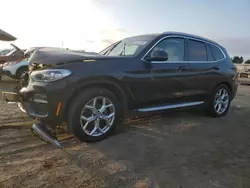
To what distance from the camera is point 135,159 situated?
3.93 meters

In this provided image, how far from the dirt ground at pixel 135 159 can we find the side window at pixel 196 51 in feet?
4.84

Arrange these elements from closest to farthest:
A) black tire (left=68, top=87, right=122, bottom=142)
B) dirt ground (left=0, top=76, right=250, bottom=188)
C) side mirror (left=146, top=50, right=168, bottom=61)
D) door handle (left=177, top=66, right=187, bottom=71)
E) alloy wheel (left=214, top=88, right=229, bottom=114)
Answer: dirt ground (left=0, top=76, right=250, bottom=188) → black tire (left=68, top=87, right=122, bottom=142) → side mirror (left=146, top=50, right=168, bottom=61) → door handle (left=177, top=66, right=187, bottom=71) → alloy wheel (left=214, top=88, right=229, bottom=114)

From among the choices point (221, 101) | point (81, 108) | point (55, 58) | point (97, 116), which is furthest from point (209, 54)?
point (55, 58)

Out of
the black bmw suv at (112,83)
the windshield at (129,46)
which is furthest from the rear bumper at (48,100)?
the windshield at (129,46)

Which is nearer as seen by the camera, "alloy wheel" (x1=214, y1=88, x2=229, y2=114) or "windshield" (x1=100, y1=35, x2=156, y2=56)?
"windshield" (x1=100, y1=35, x2=156, y2=56)

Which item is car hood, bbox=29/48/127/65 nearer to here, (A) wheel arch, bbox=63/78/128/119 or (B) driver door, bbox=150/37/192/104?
(A) wheel arch, bbox=63/78/128/119

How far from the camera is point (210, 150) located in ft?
14.6

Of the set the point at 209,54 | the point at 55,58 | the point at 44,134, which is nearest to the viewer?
the point at 44,134

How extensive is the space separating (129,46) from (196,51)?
1.57 m

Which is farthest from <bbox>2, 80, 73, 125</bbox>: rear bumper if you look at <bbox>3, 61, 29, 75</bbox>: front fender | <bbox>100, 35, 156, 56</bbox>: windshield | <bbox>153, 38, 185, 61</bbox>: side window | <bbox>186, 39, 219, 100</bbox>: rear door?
<bbox>3, 61, 29, 75</bbox>: front fender

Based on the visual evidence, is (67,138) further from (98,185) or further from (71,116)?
(98,185)

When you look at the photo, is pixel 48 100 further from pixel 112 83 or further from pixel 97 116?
pixel 112 83

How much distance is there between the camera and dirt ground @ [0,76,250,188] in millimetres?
3264

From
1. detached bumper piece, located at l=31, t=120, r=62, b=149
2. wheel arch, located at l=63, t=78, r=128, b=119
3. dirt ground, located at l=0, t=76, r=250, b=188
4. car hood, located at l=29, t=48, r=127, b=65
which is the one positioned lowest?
dirt ground, located at l=0, t=76, r=250, b=188
